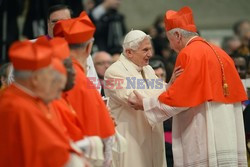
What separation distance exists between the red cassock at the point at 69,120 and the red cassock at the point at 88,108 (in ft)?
0.34

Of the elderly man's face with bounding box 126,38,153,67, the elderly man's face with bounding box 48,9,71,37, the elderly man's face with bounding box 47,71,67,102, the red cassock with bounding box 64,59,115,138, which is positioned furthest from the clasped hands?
the elderly man's face with bounding box 47,71,67,102

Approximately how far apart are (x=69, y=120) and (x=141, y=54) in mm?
2017

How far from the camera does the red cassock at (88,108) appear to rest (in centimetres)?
630

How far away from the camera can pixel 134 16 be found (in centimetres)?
1535

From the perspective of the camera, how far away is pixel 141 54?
7.95m

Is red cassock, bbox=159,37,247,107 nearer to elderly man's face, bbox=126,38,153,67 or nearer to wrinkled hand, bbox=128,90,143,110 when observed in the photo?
wrinkled hand, bbox=128,90,143,110

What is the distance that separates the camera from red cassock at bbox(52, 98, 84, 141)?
608 centimetres

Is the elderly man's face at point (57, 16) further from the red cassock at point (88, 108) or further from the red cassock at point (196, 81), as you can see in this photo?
the red cassock at point (88, 108)

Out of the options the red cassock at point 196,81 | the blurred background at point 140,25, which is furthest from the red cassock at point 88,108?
the blurred background at point 140,25

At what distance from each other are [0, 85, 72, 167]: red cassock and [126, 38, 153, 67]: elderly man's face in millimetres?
2421

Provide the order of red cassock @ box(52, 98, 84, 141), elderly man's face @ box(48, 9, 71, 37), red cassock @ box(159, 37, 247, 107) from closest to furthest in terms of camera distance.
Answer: red cassock @ box(52, 98, 84, 141), red cassock @ box(159, 37, 247, 107), elderly man's face @ box(48, 9, 71, 37)

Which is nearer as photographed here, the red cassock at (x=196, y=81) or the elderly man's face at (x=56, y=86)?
the elderly man's face at (x=56, y=86)

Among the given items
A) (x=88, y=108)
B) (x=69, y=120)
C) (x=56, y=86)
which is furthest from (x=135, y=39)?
(x=56, y=86)

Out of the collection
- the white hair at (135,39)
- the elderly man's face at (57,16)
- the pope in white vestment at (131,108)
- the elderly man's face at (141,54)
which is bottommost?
the pope in white vestment at (131,108)
